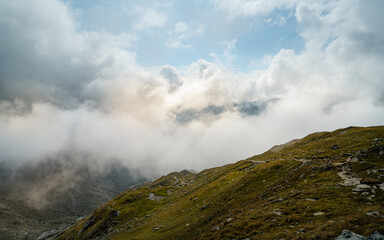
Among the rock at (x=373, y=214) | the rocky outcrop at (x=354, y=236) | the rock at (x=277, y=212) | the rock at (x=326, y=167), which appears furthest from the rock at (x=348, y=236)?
the rock at (x=326, y=167)

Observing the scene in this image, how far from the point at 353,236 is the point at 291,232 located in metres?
5.51

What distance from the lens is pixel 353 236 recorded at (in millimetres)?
15805

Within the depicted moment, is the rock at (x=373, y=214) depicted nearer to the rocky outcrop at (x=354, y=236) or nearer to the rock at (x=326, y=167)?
the rocky outcrop at (x=354, y=236)

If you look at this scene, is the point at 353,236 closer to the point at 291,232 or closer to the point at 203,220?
the point at 291,232

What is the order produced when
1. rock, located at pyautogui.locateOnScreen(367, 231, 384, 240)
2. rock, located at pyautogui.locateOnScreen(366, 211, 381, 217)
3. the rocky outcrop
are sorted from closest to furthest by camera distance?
rock, located at pyautogui.locateOnScreen(367, 231, 384, 240), the rocky outcrop, rock, located at pyautogui.locateOnScreen(366, 211, 381, 217)

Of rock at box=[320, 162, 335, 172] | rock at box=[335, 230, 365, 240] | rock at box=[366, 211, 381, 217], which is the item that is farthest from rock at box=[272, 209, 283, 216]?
rock at box=[320, 162, 335, 172]

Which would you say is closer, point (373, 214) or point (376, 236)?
point (376, 236)

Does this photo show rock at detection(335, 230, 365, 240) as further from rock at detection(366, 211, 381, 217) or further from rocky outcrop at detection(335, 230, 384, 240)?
rock at detection(366, 211, 381, 217)

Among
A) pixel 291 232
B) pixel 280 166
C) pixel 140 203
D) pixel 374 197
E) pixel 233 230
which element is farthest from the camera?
pixel 140 203

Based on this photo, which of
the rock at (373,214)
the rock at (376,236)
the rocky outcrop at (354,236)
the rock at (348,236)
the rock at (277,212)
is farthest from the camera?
the rock at (277,212)

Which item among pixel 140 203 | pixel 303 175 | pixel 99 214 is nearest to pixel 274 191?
pixel 303 175

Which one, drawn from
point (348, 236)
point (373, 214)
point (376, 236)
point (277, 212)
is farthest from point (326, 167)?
point (376, 236)

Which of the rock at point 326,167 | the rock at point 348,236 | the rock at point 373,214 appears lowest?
the rock at point 348,236

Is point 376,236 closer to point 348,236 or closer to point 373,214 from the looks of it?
point 348,236
